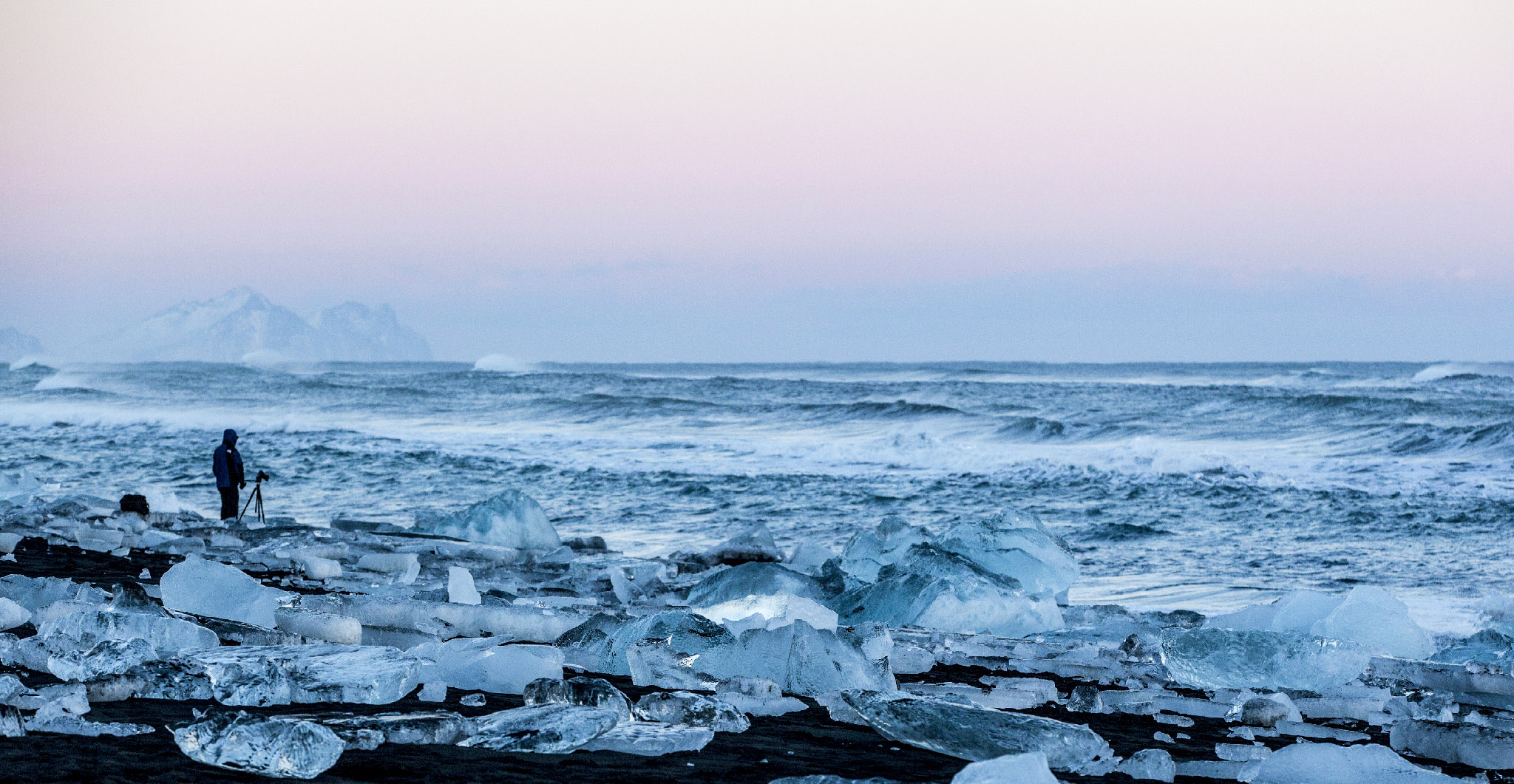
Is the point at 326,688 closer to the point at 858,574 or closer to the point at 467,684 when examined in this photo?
the point at 467,684

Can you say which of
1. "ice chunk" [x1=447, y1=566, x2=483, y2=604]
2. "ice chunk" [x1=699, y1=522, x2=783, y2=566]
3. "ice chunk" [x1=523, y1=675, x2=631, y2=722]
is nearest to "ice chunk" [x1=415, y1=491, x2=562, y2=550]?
"ice chunk" [x1=699, y1=522, x2=783, y2=566]

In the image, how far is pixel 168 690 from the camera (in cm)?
317

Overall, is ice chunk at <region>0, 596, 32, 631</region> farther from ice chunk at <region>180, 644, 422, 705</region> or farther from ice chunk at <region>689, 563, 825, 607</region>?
ice chunk at <region>689, 563, 825, 607</region>

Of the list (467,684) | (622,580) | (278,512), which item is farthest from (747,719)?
(278,512)

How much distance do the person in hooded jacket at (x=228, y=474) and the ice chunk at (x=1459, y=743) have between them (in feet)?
34.0

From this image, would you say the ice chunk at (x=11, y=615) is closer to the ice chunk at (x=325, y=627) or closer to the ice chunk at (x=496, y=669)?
the ice chunk at (x=325, y=627)

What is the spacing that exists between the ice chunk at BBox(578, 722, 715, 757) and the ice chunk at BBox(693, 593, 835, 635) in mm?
1818

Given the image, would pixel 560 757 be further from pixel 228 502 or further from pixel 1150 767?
pixel 228 502

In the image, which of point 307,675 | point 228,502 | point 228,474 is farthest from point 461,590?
point 228,502

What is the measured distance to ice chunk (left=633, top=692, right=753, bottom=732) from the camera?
10.3 feet

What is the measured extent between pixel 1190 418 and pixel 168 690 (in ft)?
92.0

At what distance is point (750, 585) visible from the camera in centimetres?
600

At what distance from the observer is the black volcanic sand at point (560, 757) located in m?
2.41

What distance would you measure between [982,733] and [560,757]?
1020 millimetres
